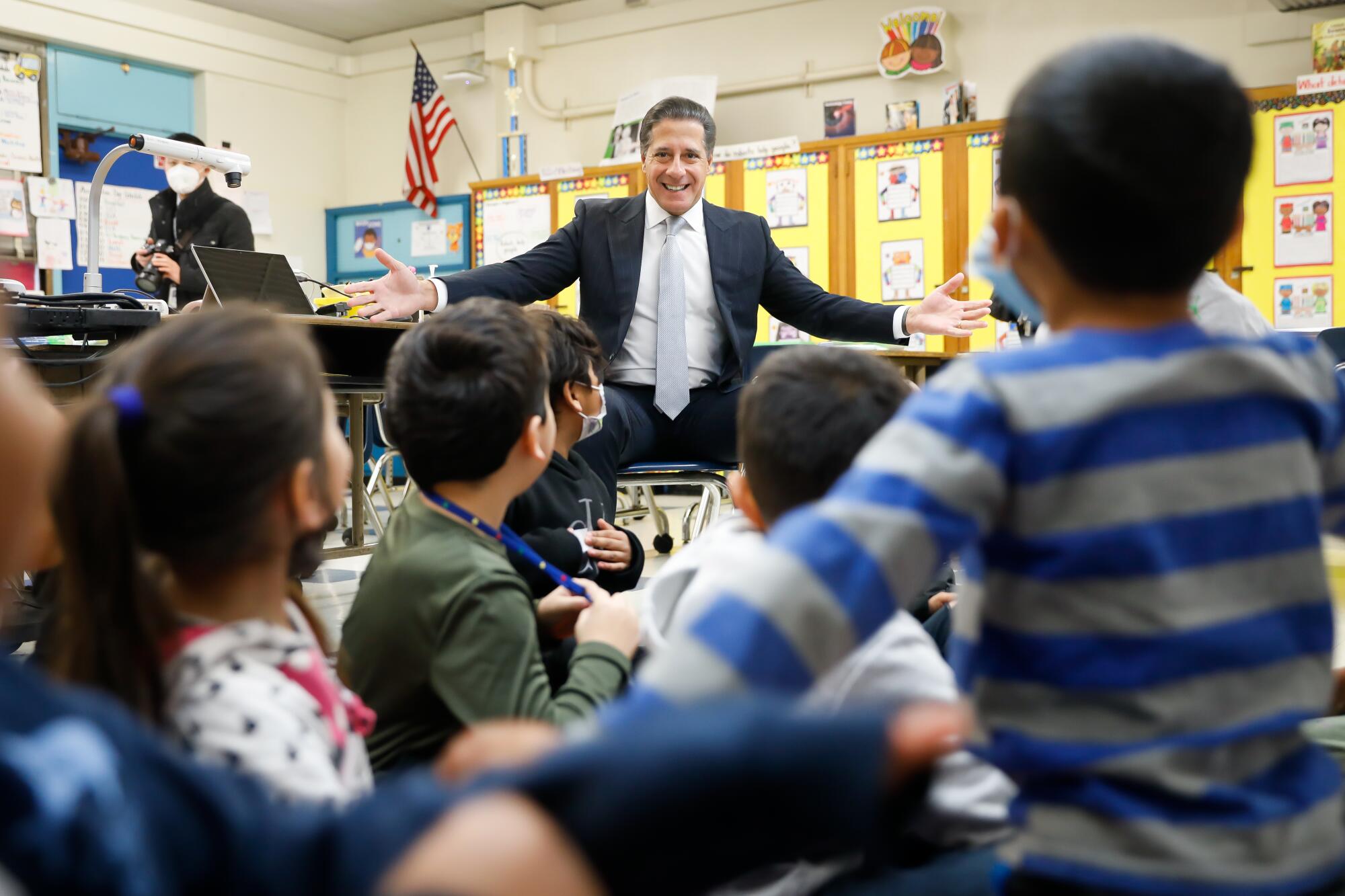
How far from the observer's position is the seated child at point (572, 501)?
5.23 ft

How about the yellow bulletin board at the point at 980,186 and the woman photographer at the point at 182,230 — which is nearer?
the woman photographer at the point at 182,230

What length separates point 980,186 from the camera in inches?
245

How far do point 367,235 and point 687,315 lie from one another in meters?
6.67

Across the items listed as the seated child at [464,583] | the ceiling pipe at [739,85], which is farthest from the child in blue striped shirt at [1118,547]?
the ceiling pipe at [739,85]

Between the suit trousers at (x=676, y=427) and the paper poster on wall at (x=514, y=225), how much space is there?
5.05 meters

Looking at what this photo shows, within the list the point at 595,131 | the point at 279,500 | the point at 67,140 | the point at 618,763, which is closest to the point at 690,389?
the point at 279,500

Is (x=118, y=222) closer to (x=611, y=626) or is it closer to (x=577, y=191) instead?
(x=577, y=191)

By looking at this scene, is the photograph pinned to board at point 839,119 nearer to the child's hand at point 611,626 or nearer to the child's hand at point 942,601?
the child's hand at point 942,601

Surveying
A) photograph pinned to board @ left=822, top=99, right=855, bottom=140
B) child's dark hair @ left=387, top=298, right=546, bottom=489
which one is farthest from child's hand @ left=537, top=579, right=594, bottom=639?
photograph pinned to board @ left=822, top=99, right=855, bottom=140

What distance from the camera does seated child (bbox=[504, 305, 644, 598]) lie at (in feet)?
5.23

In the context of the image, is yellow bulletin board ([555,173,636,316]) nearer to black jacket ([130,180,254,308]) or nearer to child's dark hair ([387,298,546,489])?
black jacket ([130,180,254,308])

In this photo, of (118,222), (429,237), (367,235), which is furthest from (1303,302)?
(118,222)

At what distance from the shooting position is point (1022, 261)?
0.67m

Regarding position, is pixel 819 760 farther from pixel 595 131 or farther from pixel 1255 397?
pixel 595 131
